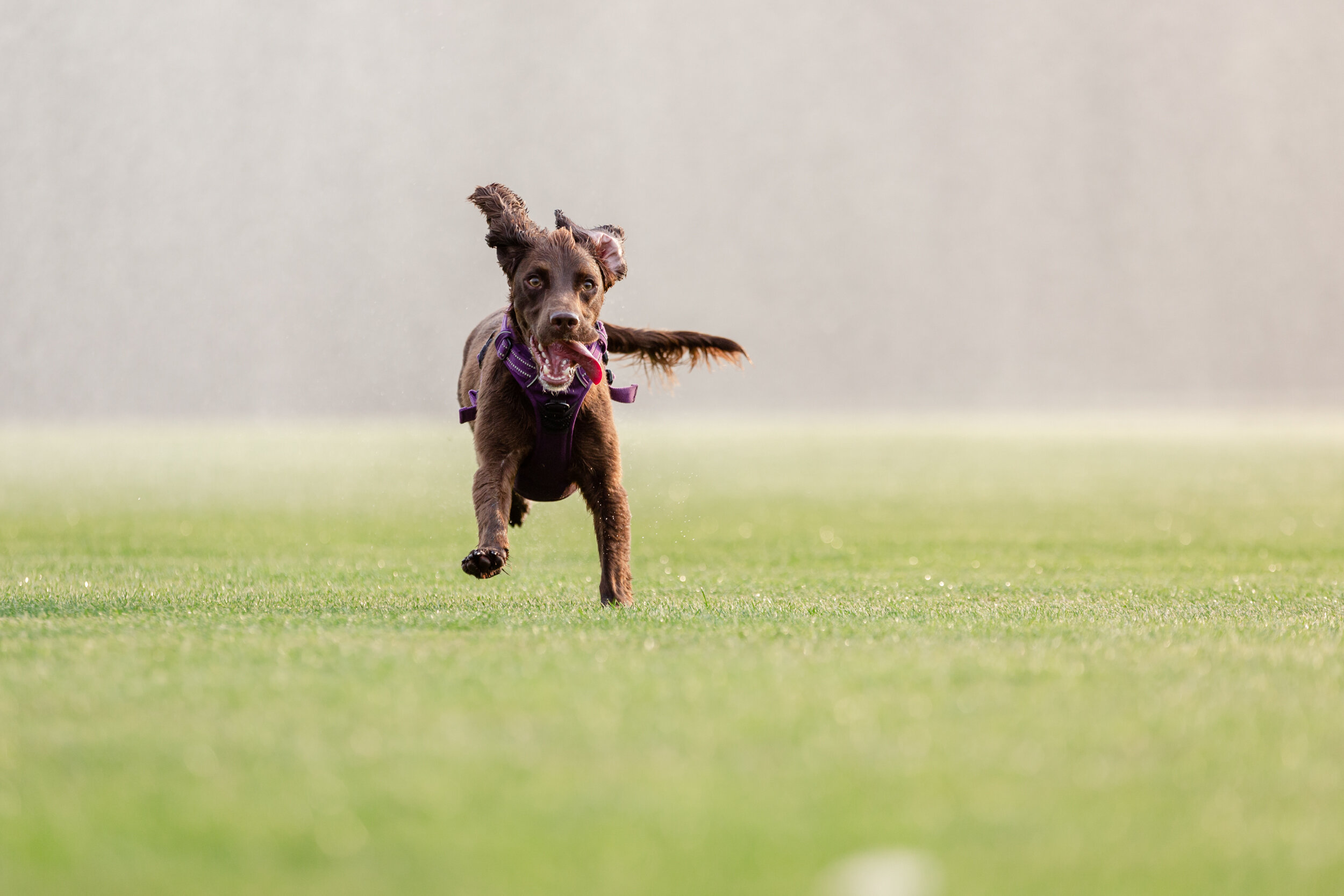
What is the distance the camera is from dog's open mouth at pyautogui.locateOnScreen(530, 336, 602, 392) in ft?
21.7

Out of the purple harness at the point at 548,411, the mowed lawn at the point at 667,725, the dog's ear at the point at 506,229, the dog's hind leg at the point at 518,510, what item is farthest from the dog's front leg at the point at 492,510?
the dog's hind leg at the point at 518,510

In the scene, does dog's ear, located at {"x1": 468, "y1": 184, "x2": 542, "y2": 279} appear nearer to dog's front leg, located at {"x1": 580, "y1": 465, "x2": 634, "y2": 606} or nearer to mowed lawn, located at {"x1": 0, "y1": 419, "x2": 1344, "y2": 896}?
dog's front leg, located at {"x1": 580, "y1": 465, "x2": 634, "y2": 606}

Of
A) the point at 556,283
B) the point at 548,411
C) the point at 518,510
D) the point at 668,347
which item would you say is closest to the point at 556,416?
the point at 548,411

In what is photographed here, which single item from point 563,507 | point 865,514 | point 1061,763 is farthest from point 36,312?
point 1061,763

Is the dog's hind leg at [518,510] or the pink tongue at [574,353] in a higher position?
the pink tongue at [574,353]

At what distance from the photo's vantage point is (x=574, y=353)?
21.7 ft

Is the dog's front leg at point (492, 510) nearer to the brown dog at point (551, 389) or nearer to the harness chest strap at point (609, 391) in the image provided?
the brown dog at point (551, 389)

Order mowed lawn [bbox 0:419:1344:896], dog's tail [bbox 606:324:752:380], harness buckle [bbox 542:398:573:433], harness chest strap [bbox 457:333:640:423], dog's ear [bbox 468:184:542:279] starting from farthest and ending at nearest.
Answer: dog's tail [bbox 606:324:752:380], harness chest strap [bbox 457:333:640:423], dog's ear [bbox 468:184:542:279], harness buckle [bbox 542:398:573:433], mowed lawn [bbox 0:419:1344:896]

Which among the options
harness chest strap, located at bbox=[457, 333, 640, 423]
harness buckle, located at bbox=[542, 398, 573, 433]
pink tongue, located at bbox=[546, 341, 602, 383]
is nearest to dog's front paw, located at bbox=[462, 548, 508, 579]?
harness buckle, located at bbox=[542, 398, 573, 433]

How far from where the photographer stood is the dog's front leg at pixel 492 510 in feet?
20.0

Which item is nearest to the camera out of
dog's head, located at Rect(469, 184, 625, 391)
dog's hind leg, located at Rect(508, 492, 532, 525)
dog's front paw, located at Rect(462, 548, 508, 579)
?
dog's front paw, located at Rect(462, 548, 508, 579)

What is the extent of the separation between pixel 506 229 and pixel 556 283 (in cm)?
42

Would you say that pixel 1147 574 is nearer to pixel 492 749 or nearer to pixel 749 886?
pixel 492 749

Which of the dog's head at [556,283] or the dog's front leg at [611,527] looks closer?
the dog's head at [556,283]
